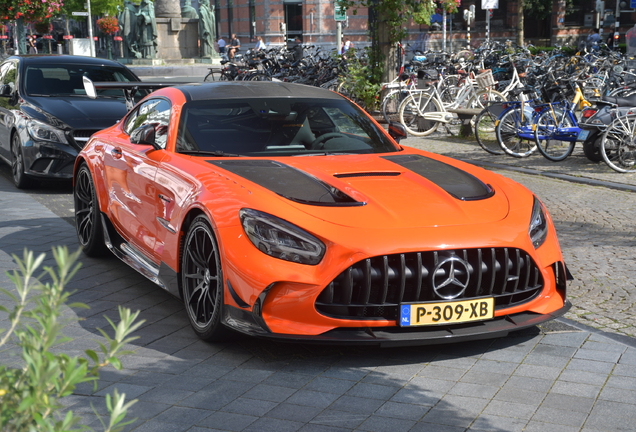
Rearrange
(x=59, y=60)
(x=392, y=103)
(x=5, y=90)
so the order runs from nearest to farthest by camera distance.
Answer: (x=5, y=90), (x=59, y=60), (x=392, y=103)

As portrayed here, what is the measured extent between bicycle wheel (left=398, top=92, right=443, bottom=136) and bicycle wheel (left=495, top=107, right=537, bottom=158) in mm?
2762

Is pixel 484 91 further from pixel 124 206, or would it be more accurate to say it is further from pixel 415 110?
pixel 124 206

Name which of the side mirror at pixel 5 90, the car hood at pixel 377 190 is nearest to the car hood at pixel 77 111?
the side mirror at pixel 5 90

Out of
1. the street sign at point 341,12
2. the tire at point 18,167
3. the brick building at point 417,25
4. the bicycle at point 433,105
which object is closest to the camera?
the tire at point 18,167

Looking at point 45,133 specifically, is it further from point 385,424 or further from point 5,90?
point 385,424

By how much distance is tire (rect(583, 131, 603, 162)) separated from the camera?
36.2ft

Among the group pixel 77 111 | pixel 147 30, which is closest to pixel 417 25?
pixel 147 30

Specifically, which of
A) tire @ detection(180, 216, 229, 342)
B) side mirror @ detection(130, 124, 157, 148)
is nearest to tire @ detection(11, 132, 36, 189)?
side mirror @ detection(130, 124, 157, 148)

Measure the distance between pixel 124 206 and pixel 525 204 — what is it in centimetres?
266

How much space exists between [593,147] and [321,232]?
8148 millimetres

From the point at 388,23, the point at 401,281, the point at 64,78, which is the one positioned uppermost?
the point at 388,23

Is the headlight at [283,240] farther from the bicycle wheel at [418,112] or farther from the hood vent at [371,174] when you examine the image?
the bicycle wheel at [418,112]

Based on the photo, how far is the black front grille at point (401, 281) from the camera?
3.92 metres

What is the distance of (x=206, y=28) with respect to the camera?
41531 millimetres
